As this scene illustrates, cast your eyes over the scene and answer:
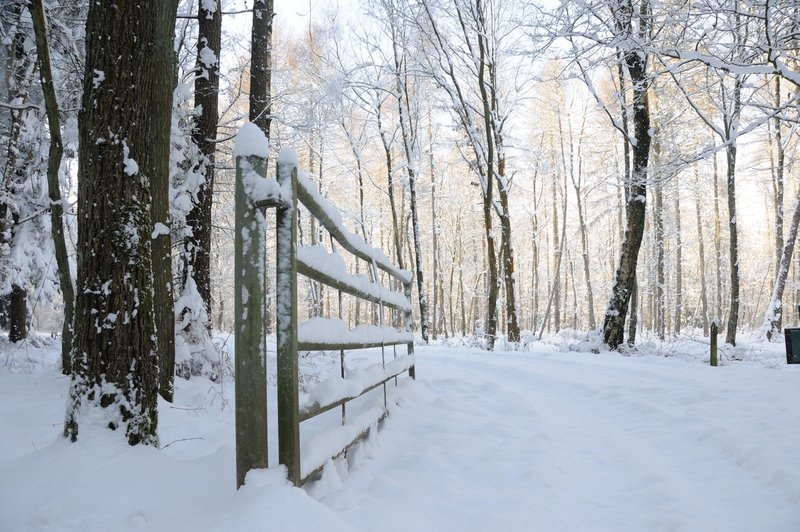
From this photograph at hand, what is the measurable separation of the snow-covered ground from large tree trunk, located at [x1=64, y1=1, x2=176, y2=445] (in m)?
0.23

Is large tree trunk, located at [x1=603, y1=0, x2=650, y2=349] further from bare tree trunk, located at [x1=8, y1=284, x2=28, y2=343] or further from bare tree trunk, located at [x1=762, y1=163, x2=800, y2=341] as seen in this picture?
bare tree trunk, located at [x1=8, y1=284, x2=28, y2=343]

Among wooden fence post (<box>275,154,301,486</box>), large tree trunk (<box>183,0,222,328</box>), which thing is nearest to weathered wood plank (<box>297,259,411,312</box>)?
wooden fence post (<box>275,154,301,486</box>)

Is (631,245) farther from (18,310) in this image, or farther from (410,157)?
(18,310)

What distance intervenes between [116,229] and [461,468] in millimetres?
2426

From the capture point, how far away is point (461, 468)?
301cm

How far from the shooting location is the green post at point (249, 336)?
2.03 metres

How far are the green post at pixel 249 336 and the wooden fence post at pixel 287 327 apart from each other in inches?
3.2

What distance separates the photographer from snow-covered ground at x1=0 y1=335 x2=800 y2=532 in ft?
6.24

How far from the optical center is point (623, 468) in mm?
3096

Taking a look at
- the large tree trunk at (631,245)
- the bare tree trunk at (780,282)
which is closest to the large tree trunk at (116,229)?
the large tree trunk at (631,245)

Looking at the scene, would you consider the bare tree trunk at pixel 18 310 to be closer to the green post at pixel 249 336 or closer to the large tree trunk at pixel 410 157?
the green post at pixel 249 336

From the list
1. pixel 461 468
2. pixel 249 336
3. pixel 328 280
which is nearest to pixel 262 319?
pixel 249 336

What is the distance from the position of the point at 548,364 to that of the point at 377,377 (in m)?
5.30

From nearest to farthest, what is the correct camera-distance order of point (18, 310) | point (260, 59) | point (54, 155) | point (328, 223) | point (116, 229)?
point (116, 229), point (328, 223), point (54, 155), point (260, 59), point (18, 310)
